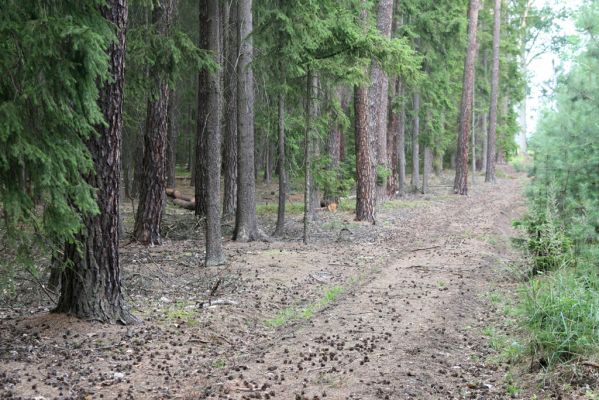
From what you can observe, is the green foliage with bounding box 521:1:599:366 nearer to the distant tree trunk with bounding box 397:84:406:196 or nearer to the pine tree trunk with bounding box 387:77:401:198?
the pine tree trunk with bounding box 387:77:401:198

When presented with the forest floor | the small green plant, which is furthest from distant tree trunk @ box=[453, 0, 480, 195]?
the forest floor

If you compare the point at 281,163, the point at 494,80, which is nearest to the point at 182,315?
the point at 281,163

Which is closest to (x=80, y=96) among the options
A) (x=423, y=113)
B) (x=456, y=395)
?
(x=456, y=395)

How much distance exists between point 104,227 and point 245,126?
6616mm

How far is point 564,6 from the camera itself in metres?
47.6

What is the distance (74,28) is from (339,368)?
3989mm

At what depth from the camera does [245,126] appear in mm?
13078

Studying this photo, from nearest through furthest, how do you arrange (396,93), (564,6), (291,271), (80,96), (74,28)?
(74,28) < (80,96) < (291,271) < (396,93) < (564,6)

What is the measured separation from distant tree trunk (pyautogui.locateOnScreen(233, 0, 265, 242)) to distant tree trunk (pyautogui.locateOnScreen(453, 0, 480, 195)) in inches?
617

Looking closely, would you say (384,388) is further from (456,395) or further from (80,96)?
(80,96)

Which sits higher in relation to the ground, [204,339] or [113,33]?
[113,33]

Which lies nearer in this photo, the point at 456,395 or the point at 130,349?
the point at 456,395

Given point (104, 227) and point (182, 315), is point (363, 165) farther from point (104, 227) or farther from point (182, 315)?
point (104, 227)

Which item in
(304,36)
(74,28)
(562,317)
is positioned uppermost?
(304,36)
